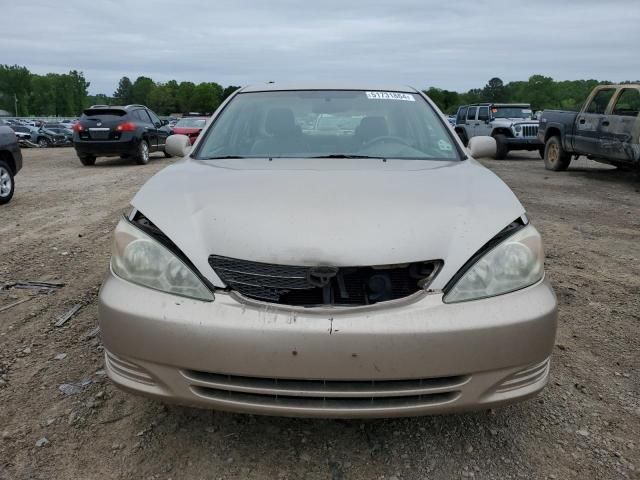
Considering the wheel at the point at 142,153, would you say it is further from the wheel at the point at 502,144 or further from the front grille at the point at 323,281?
the front grille at the point at 323,281

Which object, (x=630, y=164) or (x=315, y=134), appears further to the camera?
(x=630, y=164)

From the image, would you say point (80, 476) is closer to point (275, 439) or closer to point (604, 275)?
point (275, 439)

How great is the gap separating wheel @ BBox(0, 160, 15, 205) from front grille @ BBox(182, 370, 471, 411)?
738 cm

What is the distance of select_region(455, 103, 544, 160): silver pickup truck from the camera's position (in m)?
16.5

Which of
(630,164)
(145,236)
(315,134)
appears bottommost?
(630,164)

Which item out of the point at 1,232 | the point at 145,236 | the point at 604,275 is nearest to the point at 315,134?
the point at 145,236

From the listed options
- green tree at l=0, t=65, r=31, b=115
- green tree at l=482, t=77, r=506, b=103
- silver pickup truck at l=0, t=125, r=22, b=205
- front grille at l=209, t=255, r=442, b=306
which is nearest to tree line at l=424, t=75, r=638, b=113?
green tree at l=482, t=77, r=506, b=103

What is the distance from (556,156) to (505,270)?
475 inches

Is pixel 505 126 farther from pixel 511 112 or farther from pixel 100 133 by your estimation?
pixel 100 133

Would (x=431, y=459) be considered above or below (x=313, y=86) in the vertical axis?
below

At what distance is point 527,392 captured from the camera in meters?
2.07

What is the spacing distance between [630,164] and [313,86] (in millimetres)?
8842

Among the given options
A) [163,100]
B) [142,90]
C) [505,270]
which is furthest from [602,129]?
[142,90]

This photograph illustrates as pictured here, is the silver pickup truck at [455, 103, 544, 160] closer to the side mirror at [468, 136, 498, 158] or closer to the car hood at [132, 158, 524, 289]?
the side mirror at [468, 136, 498, 158]
